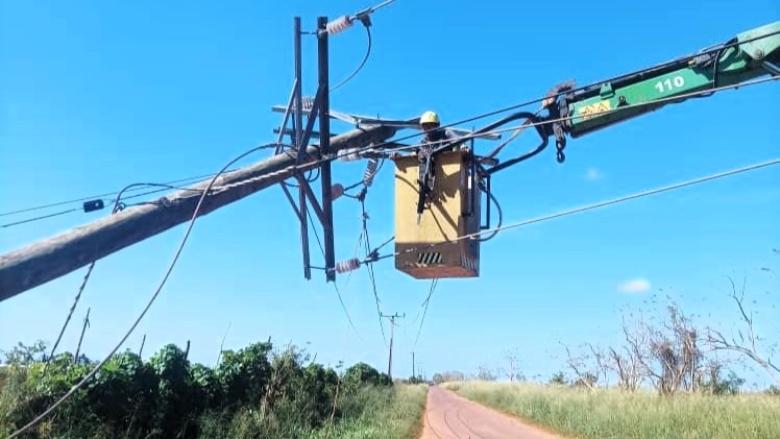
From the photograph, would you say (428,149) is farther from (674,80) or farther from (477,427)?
(477,427)

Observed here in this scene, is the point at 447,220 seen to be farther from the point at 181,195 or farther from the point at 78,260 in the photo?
the point at 78,260

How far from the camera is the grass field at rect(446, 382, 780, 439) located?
14898 mm

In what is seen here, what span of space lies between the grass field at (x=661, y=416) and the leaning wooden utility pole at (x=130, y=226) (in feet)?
38.7

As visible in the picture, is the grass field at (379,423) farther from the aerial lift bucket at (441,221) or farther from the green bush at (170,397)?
the aerial lift bucket at (441,221)

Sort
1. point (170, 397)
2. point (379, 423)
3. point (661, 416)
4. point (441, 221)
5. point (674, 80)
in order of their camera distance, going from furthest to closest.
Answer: point (379, 423) < point (661, 416) < point (170, 397) < point (441, 221) < point (674, 80)

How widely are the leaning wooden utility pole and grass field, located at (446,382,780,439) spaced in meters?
11.8

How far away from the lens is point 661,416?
17.8 metres

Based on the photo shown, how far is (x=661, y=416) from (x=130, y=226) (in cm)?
1593

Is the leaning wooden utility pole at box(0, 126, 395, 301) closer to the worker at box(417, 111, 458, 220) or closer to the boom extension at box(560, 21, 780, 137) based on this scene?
the worker at box(417, 111, 458, 220)

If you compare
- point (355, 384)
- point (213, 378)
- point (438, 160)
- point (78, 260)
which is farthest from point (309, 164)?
point (355, 384)

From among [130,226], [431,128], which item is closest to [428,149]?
[431,128]

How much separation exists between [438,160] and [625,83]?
191 centimetres

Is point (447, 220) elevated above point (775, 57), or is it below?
below

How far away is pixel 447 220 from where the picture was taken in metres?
6.72
